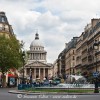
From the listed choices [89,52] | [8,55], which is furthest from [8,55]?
[89,52]

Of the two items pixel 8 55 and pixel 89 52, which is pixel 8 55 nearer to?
pixel 8 55

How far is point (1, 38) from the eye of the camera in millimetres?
102750

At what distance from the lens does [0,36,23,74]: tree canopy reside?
A: 326 ft

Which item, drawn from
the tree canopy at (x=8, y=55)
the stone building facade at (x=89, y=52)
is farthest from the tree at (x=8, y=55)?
the stone building facade at (x=89, y=52)

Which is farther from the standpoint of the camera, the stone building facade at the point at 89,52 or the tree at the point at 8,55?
the stone building facade at the point at 89,52

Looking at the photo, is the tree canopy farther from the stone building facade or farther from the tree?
the stone building facade

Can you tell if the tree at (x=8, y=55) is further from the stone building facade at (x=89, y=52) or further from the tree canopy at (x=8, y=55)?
the stone building facade at (x=89, y=52)

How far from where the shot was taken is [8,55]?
10006 cm

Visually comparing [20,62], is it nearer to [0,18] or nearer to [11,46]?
[11,46]

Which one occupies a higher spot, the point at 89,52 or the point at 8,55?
the point at 89,52

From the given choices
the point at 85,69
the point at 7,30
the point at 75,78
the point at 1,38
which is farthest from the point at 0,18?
the point at 85,69

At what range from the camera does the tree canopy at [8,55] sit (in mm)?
99438

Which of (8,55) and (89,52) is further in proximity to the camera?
(89,52)

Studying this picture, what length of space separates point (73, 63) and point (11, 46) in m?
89.0
